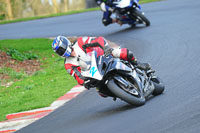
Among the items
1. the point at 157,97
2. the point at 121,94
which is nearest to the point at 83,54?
the point at 121,94

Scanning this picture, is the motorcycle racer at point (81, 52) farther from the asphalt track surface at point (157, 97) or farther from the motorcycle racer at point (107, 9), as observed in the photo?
the motorcycle racer at point (107, 9)

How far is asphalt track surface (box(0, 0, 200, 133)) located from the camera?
255 inches

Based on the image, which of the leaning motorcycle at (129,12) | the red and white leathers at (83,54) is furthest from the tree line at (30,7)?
the red and white leathers at (83,54)

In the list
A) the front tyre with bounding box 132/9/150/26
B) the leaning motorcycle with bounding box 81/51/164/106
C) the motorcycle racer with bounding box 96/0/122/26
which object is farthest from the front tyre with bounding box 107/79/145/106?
the motorcycle racer with bounding box 96/0/122/26

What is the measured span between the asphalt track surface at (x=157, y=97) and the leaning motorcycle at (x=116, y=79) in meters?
0.23

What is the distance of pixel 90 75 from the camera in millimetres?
7156

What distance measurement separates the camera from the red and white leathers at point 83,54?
25.4 feet

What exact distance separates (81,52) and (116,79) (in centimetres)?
84

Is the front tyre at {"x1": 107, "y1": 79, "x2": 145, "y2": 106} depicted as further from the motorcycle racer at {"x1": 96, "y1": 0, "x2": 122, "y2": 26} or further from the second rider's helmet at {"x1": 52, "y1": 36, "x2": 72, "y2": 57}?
the motorcycle racer at {"x1": 96, "y1": 0, "x2": 122, "y2": 26}

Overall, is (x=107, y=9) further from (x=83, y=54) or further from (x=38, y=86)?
(x=83, y=54)

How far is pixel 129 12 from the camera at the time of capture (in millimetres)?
17516

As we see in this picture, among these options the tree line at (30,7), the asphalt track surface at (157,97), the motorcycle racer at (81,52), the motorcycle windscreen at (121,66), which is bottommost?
the tree line at (30,7)

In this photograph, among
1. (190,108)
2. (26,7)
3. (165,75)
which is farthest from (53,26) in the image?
(26,7)

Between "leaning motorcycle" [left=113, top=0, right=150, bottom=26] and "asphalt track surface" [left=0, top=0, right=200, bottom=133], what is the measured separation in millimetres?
395
